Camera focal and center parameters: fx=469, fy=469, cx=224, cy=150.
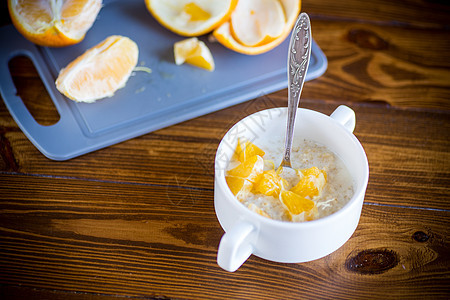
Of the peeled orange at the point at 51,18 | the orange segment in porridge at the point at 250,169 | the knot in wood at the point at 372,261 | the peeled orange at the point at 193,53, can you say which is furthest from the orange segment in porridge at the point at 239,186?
the peeled orange at the point at 51,18

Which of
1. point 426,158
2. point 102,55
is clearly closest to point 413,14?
point 426,158

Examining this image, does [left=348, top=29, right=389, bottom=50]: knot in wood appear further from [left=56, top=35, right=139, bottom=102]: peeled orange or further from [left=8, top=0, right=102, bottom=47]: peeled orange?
[left=8, top=0, right=102, bottom=47]: peeled orange

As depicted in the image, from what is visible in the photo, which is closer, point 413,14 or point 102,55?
point 102,55

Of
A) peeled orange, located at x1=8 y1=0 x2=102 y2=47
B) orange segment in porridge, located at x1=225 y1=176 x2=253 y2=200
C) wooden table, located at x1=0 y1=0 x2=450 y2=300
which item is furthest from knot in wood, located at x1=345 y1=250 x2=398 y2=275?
peeled orange, located at x1=8 y1=0 x2=102 y2=47

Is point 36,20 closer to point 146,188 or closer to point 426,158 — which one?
point 146,188

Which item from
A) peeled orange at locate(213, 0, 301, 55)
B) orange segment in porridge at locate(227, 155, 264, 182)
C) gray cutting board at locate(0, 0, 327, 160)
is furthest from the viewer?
peeled orange at locate(213, 0, 301, 55)

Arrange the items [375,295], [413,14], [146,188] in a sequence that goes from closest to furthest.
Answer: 1. [375,295]
2. [146,188]
3. [413,14]

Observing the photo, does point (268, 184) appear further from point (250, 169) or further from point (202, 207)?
point (202, 207)

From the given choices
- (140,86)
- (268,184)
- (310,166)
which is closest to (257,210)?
(268,184)
